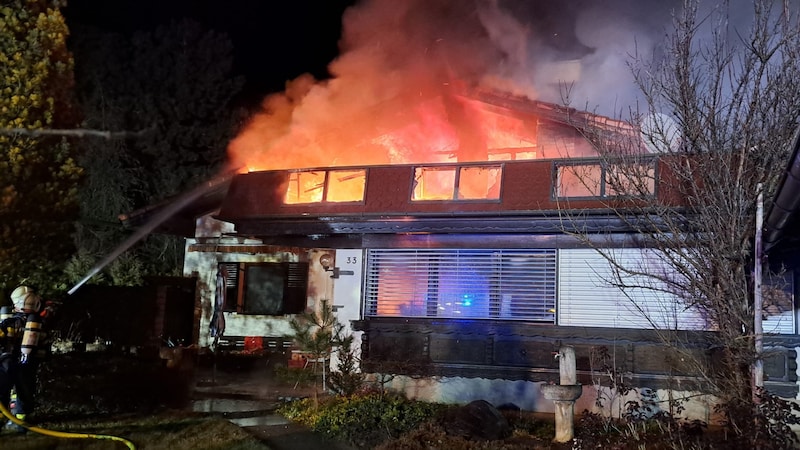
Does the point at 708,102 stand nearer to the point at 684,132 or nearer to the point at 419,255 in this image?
the point at 684,132

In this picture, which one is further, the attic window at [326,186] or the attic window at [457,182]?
the attic window at [326,186]

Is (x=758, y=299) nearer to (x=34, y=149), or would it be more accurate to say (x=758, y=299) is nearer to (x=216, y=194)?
(x=216, y=194)

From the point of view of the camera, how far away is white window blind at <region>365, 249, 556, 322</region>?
1047 cm

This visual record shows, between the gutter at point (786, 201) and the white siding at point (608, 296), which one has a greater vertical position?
the gutter at point (786, 201)

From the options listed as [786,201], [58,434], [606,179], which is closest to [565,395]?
[606,179]

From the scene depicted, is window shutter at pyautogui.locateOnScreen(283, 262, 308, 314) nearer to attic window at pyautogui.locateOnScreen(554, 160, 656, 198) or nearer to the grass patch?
Result: the grass patch

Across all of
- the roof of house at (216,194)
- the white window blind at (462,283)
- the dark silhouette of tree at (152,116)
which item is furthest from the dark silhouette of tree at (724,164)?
the dark silhouette of tree at (152,116)

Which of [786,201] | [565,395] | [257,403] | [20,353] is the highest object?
[786,201]

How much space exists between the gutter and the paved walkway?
5.82 m

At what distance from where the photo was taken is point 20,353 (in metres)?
8.47

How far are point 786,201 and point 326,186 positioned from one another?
8.64 m

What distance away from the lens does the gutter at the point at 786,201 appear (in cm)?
416

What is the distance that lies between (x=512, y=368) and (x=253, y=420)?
14.7 ft

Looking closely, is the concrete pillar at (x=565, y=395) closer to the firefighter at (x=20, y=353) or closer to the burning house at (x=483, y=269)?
the burning house at (x=483, y=269)
